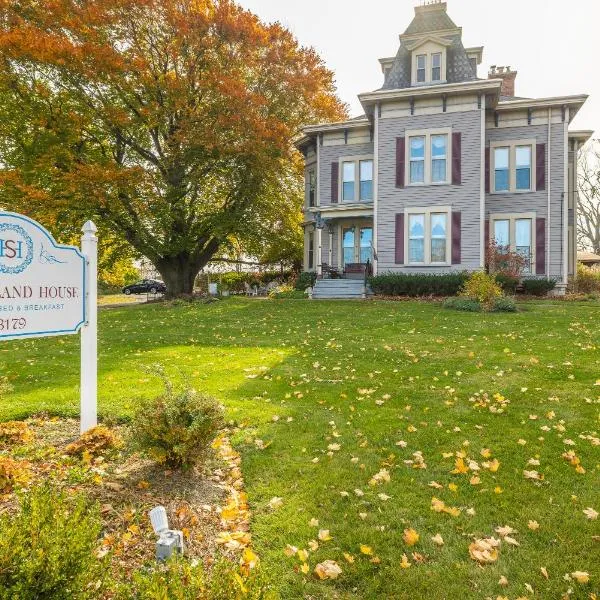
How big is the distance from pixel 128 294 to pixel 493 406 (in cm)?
4357

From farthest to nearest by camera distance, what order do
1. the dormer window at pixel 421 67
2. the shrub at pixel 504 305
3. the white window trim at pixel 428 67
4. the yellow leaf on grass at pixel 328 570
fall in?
1. the dormer window at pixel 421 67
2. the white window trim at pixel 428 67
3. the shrub at pixel 504 305
4. the yellow leaf on grass at pixel 328 570

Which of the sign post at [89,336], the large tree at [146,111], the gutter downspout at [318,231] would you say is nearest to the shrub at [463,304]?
the gutter downspout at [318,231]

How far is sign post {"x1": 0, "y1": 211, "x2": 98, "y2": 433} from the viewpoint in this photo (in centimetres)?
371

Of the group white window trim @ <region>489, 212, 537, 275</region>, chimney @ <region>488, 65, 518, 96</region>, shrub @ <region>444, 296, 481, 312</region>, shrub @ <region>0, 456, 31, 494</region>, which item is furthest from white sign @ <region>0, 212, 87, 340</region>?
chimney @ <region>488, 65, 518, 96</region>

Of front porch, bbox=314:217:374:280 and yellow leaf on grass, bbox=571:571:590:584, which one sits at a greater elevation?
front porch, bbox=314:217:374:280

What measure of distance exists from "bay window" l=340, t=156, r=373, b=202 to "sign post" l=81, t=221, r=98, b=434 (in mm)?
17826

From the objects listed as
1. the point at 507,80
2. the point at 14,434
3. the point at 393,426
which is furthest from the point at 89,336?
the point at 507,80

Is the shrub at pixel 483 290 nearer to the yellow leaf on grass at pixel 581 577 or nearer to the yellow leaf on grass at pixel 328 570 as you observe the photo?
the yellow leaf on grass at pixel 581 577

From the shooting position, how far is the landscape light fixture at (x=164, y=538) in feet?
8.80

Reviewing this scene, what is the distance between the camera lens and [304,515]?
350 centimetres

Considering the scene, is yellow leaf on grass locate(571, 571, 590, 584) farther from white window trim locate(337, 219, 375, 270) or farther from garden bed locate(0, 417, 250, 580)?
white window trim locate(337, 219, 375, 270)

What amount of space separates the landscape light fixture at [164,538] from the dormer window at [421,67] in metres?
21.0

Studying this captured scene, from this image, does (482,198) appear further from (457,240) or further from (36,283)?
(36,283)

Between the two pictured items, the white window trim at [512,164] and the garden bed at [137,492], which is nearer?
the garden bed at [137,492]
